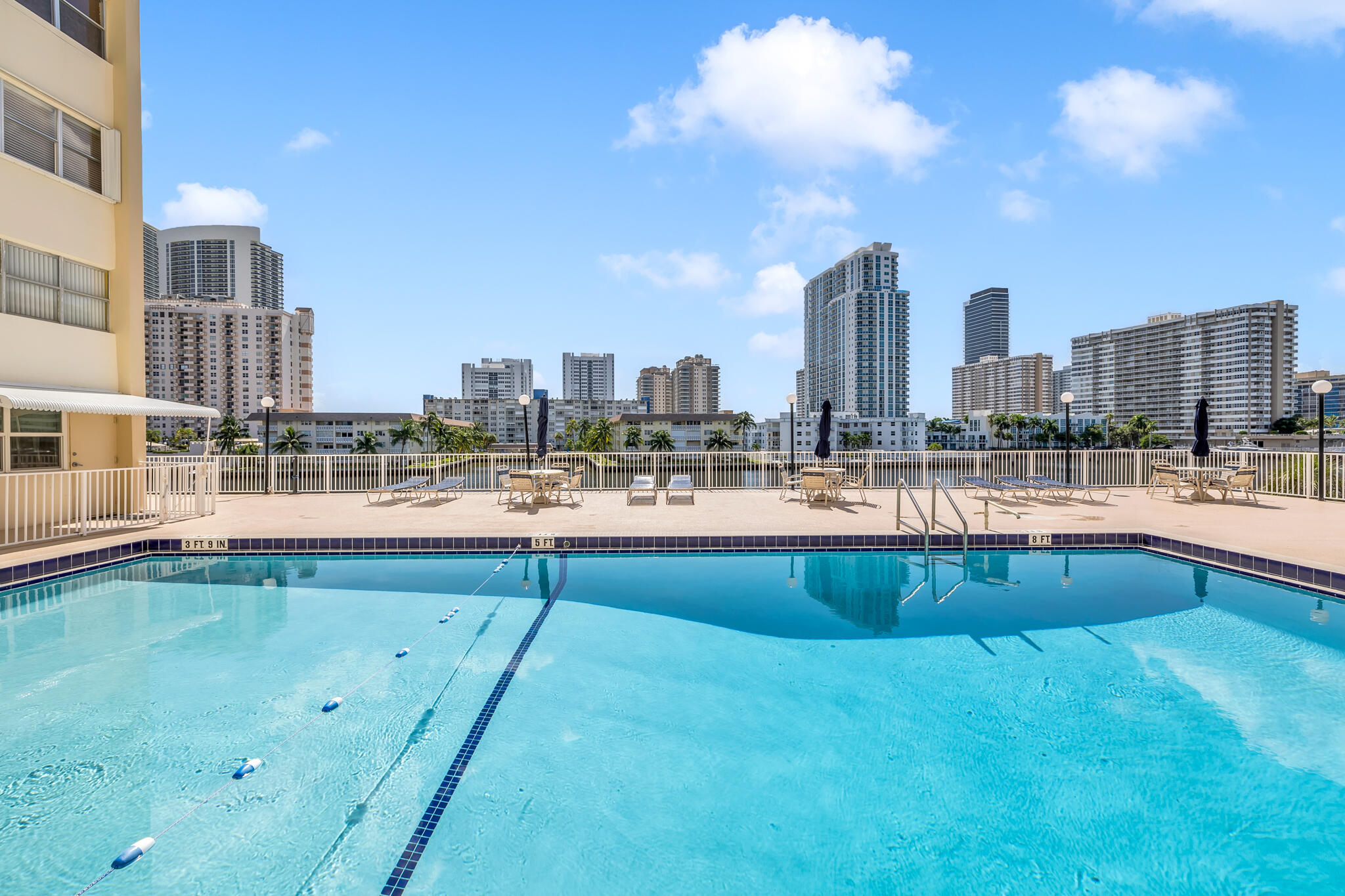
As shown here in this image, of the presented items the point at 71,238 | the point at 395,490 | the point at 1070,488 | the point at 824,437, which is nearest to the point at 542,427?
the point at 395,490

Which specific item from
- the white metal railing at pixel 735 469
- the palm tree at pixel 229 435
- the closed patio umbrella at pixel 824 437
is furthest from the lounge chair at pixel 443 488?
the palm tree at pixel 229 435

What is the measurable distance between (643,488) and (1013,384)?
19429cm

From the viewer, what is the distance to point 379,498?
11.4m

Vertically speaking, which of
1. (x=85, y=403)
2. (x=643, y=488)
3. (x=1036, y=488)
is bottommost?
(x=643, y=488)

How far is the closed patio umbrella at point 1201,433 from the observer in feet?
37.7

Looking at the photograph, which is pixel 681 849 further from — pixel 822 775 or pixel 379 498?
pixel 379 498

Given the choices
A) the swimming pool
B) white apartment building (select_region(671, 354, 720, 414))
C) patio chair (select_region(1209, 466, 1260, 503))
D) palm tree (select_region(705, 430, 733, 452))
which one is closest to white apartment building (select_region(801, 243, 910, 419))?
palm tree (select_region(705, 430, 733, 452))

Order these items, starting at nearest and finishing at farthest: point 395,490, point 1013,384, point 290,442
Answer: point 395,490, point 290,442, point 1013,384

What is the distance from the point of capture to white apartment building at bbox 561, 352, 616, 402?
184 metres

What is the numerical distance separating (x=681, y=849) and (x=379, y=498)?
1070cm

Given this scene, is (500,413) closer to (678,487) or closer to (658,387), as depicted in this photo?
(658,387)

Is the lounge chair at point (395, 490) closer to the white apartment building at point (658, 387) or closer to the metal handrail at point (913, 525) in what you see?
the metal handrail at point (913, 525)

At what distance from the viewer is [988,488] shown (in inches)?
422

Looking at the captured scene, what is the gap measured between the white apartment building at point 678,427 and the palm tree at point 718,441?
2.28 feet
